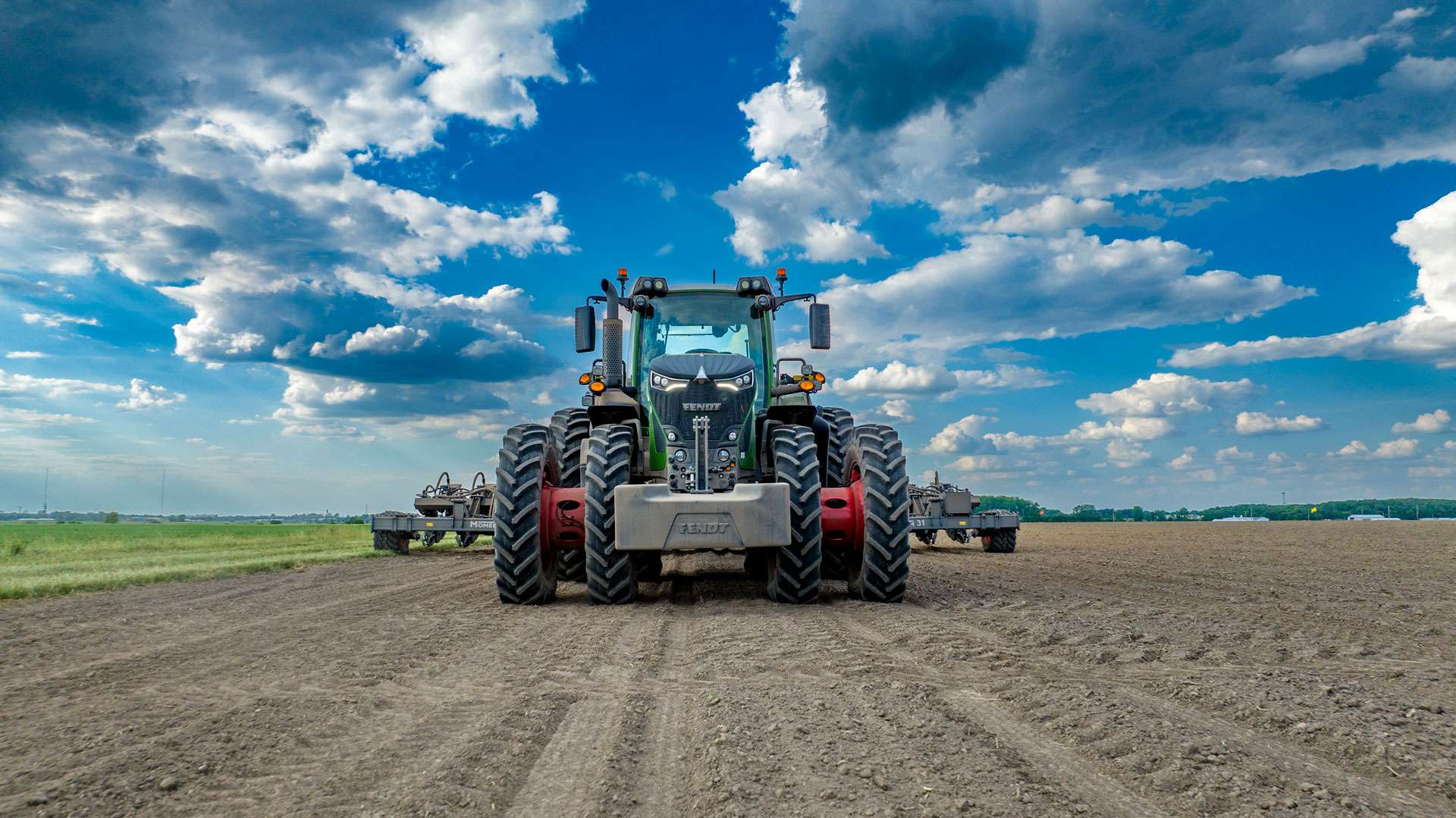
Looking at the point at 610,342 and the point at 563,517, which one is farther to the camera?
the point at 610,342

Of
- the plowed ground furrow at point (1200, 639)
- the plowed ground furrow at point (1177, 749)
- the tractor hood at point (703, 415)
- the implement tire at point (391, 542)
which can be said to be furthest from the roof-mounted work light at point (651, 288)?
the implement tire at point (391, 542)

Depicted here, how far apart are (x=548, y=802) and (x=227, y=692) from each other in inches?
106

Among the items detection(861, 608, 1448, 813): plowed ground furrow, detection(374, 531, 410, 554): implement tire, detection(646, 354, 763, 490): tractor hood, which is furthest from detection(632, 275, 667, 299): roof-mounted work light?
detection(374, 531, 410, 554): implement tire

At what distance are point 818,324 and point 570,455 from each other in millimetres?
3141

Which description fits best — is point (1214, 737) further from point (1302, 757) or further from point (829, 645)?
point (829, 645)

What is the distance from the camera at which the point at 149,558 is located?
16.2 meters

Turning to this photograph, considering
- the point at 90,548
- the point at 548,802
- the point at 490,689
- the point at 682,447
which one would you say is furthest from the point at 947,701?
the point at 90,548

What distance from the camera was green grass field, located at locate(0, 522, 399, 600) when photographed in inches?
424

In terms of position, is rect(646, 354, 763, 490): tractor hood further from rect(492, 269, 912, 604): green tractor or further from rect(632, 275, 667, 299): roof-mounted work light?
rect(632, 275, 667, 299): roof-mounted work light

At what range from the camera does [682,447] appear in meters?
8.03

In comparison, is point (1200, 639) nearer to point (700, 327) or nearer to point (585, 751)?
point (585, 751)

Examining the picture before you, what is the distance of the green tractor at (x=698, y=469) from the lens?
6.93m

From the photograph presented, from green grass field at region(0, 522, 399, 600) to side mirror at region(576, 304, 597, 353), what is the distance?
23.6ft

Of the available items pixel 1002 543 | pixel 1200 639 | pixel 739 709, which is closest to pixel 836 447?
pixel 1200 639
